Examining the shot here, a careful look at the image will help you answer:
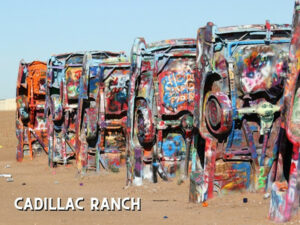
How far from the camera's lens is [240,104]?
37.7ft

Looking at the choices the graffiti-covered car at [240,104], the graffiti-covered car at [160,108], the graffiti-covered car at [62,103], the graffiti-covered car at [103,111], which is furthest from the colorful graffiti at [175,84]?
the graffiti-covered car at [62,103]

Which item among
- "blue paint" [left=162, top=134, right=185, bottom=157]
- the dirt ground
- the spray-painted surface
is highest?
the spray-painted surface

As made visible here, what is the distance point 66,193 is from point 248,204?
5.07m

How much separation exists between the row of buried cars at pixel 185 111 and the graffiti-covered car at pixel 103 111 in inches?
1.2

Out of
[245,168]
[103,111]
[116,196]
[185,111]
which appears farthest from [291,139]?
[103,111]

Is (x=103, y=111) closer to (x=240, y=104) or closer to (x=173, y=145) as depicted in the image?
(x=173, y=145)

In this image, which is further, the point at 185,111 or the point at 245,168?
the point at 185,111

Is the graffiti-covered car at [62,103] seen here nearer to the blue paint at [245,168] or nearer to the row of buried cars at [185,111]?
the row of buried cars at [185,111]

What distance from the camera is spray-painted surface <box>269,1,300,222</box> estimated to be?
9.43 meters

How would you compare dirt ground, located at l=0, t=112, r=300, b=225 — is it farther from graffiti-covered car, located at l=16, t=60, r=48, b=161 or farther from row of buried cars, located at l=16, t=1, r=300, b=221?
graffiti-covered car, located at l=16, t=60, r=48, b=161

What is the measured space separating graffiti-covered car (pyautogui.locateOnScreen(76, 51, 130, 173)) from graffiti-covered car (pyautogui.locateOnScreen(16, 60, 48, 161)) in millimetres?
4122

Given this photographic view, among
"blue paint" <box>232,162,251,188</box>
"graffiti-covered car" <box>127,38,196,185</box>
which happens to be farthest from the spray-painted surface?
"graffiti-covered car" <box>127,38,196,185</box>

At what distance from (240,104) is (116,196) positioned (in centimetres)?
388

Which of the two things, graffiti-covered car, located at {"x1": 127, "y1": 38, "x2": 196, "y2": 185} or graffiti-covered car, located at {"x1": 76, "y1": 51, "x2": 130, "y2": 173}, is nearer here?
graffiti-covered car, located at {"x1": 127, "y1": 38, "x2": 196, "y2": 185}
